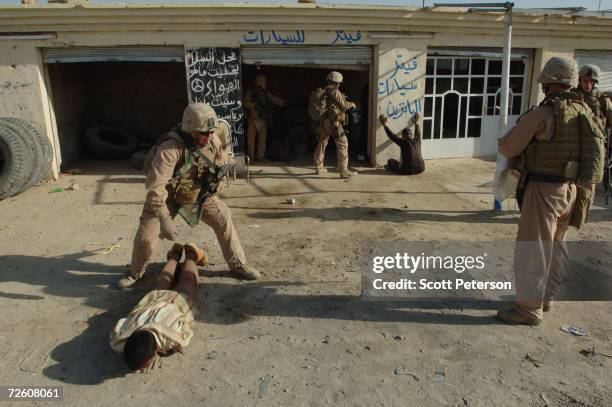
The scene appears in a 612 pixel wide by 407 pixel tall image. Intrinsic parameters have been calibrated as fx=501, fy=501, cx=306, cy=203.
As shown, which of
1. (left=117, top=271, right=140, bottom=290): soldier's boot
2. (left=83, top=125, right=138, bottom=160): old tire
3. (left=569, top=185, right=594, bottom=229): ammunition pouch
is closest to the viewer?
(left=569, top=185, right=594, bottom=229): ammunition pouch

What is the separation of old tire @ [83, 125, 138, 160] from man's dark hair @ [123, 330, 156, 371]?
838 centimetres

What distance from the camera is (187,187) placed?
438 cm

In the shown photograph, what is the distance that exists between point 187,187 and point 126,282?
103 centimetres

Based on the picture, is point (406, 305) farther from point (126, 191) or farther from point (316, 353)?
point (126, 191)

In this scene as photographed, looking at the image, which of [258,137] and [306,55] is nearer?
[306,55]

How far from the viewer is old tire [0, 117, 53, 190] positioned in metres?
7.84

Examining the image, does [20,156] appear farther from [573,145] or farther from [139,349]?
[573,145]

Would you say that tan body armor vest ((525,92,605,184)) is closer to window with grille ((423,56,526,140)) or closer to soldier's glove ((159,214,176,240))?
soldier's glove ((159,214,176,240))

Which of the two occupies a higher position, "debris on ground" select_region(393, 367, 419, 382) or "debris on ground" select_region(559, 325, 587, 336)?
"debris on ground" select_region(559, 325, 587, 336)

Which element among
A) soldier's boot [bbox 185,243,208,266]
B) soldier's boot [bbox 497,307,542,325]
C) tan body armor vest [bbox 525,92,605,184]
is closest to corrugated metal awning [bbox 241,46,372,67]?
soldier's boot [bbox 185,243,208,266]

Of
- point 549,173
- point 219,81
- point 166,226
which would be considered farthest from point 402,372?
point 219,81

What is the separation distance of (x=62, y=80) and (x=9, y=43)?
1633 millimetres

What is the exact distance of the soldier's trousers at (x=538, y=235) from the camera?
3631mm

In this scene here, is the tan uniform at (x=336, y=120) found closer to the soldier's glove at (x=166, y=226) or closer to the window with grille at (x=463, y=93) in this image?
the window with grille at (x=463, y=93)
